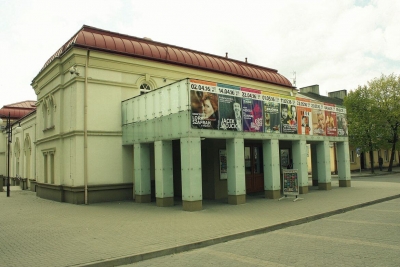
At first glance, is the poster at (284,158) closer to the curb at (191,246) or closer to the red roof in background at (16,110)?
the curb at (191,246)

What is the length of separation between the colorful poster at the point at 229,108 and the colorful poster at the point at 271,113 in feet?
6.13

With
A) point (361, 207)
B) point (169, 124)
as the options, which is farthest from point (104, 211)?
point (361, 207)

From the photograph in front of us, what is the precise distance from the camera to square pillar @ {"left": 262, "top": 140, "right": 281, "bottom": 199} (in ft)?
52.3

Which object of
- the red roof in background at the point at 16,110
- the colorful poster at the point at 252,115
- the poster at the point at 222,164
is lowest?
the poster at the point at 222,164

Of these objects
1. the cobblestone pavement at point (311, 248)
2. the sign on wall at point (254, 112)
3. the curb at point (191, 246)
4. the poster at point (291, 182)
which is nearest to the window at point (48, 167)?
the sign on wall at point (254, 112)

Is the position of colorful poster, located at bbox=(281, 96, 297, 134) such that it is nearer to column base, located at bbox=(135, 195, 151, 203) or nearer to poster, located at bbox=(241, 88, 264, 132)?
poster, located at bbox=(241, 88, 264, 132)

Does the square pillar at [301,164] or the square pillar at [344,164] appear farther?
the square pillar at [344,164]

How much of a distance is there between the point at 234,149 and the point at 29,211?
9055 millimetres

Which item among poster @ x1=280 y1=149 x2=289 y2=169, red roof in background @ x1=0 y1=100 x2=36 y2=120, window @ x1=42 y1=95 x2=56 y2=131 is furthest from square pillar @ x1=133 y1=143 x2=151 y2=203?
red roof in background @ x1=0 y1=100 x2=36 y2=120

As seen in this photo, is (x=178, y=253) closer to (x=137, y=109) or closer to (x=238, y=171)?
(x=238, y=171)

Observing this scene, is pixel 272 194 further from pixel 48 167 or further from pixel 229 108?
pixel 48 167

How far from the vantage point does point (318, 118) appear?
19.5 m

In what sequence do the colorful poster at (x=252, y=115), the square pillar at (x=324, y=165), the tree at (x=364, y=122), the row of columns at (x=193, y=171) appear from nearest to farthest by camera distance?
1. the row of columns at (x=193, y=171)
2. the colorful poster at (x=252, y=115)
3. the square pillar at (x=324, y=165)
4. the tree at (x=364, y=122)

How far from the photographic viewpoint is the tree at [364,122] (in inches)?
1393
